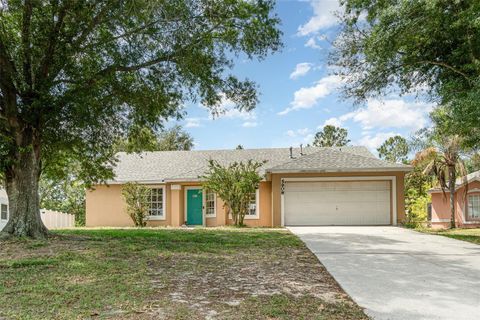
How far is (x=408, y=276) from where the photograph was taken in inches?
243

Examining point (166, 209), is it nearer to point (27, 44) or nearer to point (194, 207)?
point (194, 207)

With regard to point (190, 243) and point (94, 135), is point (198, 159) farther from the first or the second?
point (190, 243)

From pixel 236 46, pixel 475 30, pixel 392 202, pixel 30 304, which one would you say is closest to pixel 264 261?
pixel 30 304

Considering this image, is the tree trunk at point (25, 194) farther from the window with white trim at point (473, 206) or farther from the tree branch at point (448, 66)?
the window with white trim at point (473, 206)

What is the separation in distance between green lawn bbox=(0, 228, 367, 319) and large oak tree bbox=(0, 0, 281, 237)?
2.57 m

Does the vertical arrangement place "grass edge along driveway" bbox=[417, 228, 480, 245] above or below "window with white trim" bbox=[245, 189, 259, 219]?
below

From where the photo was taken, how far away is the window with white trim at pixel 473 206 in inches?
872

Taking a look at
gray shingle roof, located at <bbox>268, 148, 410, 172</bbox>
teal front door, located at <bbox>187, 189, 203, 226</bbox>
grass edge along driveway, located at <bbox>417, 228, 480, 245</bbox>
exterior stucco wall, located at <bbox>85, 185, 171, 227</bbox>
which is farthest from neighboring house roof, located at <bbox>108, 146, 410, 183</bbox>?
grass edge along driveway, located at <bbox>417, 228, 480, 245</bbox>

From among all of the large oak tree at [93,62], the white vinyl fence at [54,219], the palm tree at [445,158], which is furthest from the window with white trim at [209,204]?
the palm tree at [445,158]

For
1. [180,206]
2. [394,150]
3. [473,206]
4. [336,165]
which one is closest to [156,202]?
[180,206]

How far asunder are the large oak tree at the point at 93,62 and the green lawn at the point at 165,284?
2566 mm

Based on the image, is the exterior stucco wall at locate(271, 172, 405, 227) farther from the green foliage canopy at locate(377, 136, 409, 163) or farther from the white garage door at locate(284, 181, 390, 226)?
the green foliage canopy at locate(377, 136, 409, 163)

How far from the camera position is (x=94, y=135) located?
11.7m

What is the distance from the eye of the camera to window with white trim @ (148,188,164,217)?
20203 millimetres
